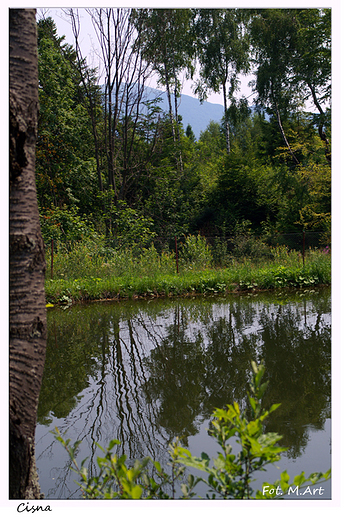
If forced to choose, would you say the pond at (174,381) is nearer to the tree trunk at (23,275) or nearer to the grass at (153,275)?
the tree trunk at (23,275)

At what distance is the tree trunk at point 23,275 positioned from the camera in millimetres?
1878

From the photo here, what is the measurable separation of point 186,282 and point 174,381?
657 cm

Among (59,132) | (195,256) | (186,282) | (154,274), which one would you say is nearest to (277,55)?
(59,132)

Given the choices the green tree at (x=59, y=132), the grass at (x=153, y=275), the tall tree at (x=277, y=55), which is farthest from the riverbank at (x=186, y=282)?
the tall tree at (x=277, y=55)

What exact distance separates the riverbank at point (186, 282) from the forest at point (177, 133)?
2.83 meters

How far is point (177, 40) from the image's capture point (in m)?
21.4

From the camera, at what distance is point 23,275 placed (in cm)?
192

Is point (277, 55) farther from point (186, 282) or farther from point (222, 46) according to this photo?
point (186, 282)

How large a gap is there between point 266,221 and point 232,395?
1670 centimetres

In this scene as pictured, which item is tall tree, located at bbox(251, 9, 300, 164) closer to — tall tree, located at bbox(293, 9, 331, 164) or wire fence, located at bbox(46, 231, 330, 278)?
tall tree, located at bbox(293, 9, 331, 164)

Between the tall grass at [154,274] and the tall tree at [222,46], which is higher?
the tall tree at [222,46]

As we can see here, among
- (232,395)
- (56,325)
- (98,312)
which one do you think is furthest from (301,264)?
(232,395)

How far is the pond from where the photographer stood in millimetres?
3047

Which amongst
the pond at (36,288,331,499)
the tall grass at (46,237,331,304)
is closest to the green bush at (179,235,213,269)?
the tall grass at (46,237,331,304)
